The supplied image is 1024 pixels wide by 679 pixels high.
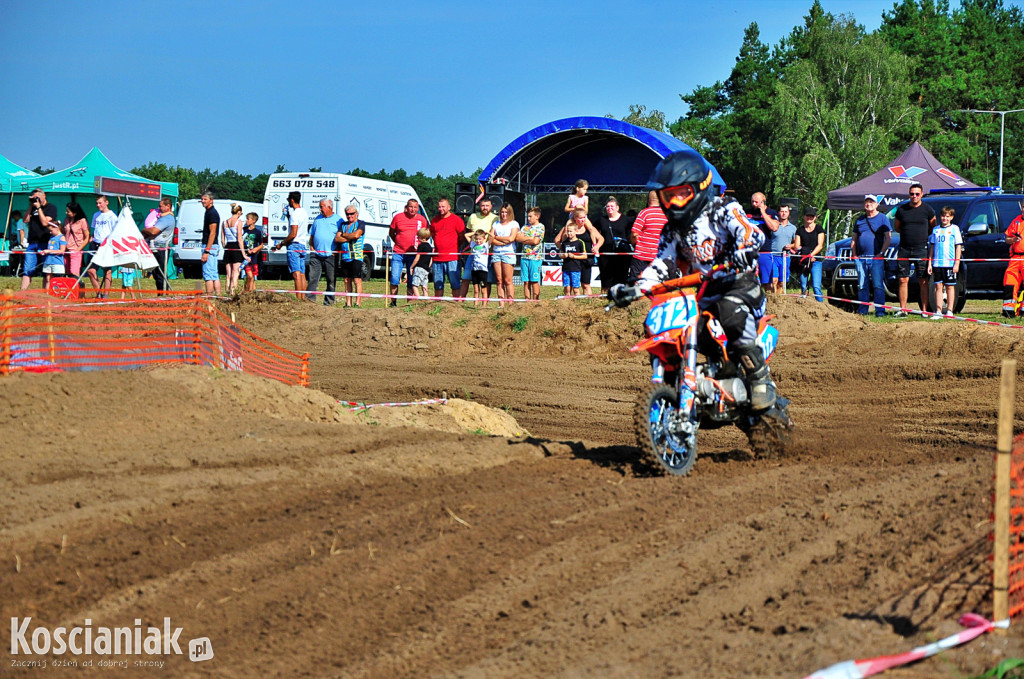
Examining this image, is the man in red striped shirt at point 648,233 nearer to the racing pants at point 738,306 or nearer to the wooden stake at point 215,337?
the wooden stake at point 215,337

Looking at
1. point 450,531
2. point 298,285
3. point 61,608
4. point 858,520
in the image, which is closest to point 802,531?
point 858,520

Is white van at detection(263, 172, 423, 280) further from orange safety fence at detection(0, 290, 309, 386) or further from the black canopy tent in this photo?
orange safety fence at detection(0, 290, 309, 386)

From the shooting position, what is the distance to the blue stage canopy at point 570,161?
101ft

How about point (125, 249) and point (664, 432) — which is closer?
point (664, 432)

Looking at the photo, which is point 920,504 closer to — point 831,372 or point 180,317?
point 831,372

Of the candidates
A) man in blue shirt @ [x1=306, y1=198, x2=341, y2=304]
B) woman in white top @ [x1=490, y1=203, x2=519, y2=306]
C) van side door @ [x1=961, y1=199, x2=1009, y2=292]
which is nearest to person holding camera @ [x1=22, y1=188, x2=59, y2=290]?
man in blue shirt @ [x1=306, y1=198, x2=341, y2=304]

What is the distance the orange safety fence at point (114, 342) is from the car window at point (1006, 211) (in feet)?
40.9

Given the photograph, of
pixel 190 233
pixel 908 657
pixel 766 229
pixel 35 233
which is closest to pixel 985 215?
pixel 766 229

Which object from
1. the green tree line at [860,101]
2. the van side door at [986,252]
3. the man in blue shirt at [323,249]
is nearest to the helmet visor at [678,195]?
the man in blue shirt at [323,249]

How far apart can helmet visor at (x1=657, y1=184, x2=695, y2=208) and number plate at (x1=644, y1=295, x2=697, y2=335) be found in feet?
2.13

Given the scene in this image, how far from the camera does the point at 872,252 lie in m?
17.4

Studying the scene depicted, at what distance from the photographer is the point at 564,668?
405 centimetres

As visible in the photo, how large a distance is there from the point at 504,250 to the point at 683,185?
10184mm

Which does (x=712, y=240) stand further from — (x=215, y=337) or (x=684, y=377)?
(x=215, y=337)
